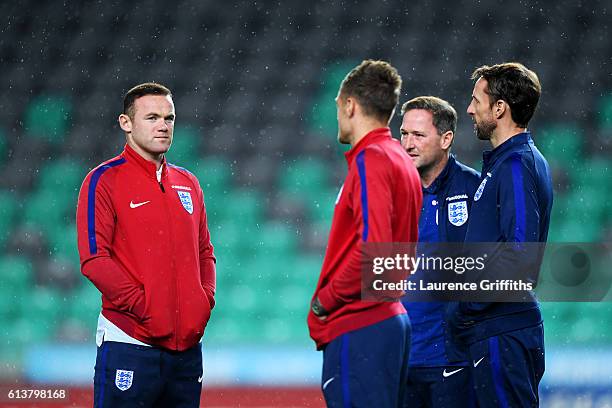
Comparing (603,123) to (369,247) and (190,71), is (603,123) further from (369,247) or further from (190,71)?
(369,247)

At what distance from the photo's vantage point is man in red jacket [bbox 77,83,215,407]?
2.34 metres

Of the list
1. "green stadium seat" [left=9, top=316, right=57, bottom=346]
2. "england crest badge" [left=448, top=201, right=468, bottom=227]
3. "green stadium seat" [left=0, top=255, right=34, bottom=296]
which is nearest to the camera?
"england crest badge" [left=448, top=201, right=468, bottom=227]

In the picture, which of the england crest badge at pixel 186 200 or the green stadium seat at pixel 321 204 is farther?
the green stadium seat at pixel 321 204

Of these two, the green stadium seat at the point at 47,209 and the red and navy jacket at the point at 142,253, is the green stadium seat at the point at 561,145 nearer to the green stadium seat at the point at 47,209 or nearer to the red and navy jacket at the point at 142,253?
the green stadium seat at the point at 47,209

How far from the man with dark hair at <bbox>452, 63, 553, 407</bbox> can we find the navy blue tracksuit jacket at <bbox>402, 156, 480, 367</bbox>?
0.37 ft

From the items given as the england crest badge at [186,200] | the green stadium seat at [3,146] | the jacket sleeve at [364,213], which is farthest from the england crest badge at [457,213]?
the green stadium seat at [3,146]

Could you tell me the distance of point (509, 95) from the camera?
7.91ft

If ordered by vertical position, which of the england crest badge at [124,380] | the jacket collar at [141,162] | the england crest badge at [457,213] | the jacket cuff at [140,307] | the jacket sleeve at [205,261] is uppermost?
the jacket collar at [141,162]

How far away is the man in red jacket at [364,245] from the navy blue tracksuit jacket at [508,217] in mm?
361

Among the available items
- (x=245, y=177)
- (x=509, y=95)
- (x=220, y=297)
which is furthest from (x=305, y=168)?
(x=509, y=95)

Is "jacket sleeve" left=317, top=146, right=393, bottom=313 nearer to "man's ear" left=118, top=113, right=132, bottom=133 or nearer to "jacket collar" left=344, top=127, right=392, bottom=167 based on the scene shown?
"jacket collar" left=344, top=127, right=392, bottom=167

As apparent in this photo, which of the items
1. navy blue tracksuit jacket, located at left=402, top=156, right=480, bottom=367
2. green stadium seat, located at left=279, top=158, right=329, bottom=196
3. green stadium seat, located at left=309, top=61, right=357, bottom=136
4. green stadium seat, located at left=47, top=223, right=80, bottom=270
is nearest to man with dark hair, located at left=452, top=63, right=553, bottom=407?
navy blue tracksuit jacket, located at left=402, top=156, right=480, bottom=367

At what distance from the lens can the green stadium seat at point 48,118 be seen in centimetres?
586

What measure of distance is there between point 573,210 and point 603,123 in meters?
0.69
